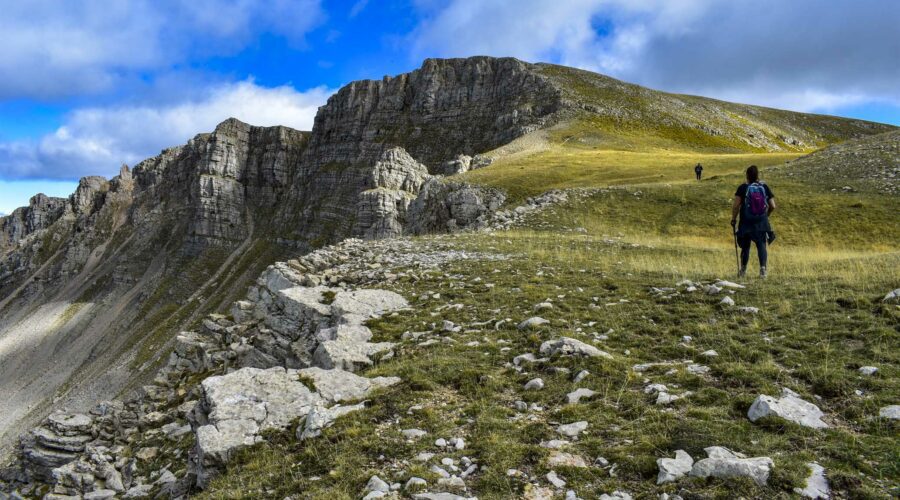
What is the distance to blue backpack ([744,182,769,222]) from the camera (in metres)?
15.5

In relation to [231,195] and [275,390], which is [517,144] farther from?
[231,195]

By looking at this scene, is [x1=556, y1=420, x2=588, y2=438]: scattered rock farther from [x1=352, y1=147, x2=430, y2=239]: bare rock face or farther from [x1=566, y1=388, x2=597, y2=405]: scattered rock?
[x1=352, y1=147, x2=430, y2=239]: bare rock face

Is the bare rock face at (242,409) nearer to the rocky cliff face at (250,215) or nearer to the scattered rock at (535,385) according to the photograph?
the scattered rock at (535,385)

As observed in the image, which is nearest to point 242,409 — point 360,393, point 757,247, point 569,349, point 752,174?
point 360,393

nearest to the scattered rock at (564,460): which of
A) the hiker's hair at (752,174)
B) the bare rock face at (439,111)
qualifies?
the hiker's hair at (752,174)

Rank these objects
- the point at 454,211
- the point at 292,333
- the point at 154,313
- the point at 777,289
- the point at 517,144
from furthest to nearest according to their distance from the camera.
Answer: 1. the point at 154,313
2. the point at 517,144
3. the point at 454,211
4. the point at 292,333
5. the point at 777,289

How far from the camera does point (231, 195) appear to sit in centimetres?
19325

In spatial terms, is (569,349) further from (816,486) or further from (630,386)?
(816,486)

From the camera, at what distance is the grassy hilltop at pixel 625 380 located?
19.6 feet

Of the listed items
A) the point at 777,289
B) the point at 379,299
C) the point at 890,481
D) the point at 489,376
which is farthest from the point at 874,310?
the point at 379,299

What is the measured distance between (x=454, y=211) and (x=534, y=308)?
1290 inches

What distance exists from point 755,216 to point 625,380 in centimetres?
1060

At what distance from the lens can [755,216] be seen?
51.4 feet

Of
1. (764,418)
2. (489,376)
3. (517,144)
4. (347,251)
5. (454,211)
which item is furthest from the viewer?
(517,144)
